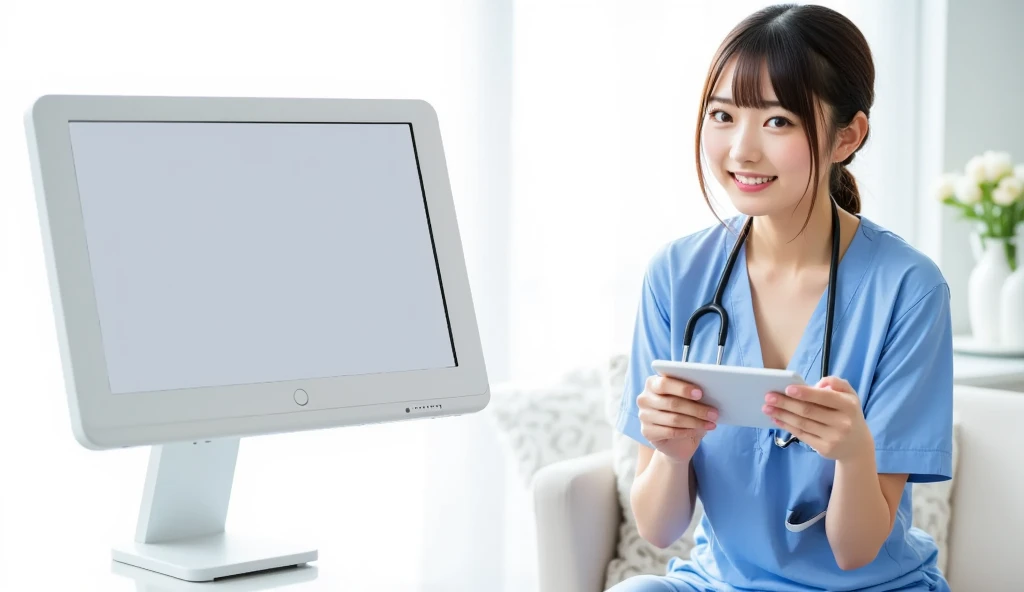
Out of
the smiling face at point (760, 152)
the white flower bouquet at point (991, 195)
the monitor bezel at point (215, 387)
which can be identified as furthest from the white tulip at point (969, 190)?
the monitor bezel at point (215, 387)

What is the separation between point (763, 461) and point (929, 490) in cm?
66

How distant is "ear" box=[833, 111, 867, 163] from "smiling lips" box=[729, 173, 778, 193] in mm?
116

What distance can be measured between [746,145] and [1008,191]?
188 cm

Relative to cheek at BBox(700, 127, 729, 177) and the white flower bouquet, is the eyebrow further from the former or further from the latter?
the white flower bouquet

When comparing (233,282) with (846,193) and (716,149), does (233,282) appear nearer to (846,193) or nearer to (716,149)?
(716,149)

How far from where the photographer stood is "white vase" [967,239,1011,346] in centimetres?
300

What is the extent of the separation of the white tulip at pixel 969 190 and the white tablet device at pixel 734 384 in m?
2.00

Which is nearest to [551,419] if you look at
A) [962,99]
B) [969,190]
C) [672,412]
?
[672,412]

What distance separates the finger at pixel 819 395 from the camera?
44.5 inches

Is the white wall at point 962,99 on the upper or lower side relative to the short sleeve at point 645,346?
upper

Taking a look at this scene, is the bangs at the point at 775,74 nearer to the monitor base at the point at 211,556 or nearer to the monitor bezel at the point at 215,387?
the monitor bezel at the point at 215,387

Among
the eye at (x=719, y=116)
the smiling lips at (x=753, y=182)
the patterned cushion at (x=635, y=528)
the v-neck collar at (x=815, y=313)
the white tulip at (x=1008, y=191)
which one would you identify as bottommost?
the patterned cushion at (x=635, y=528)

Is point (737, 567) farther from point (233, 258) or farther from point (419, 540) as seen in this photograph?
point (419, 540)

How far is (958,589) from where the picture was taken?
1908mm
